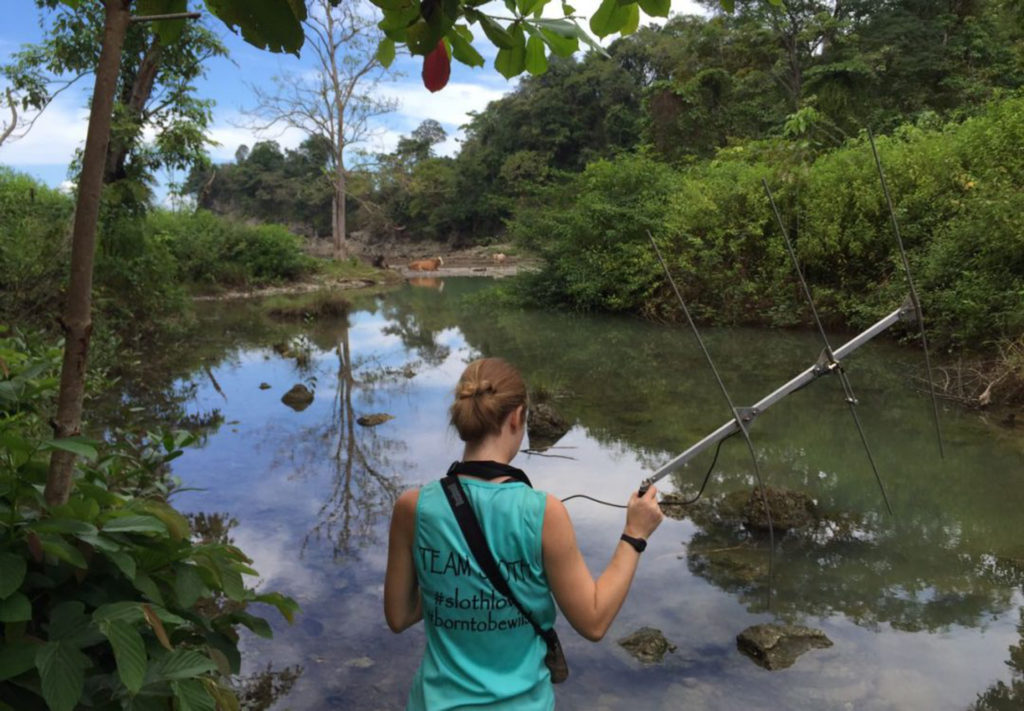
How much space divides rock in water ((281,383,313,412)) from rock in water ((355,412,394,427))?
842 millimetres

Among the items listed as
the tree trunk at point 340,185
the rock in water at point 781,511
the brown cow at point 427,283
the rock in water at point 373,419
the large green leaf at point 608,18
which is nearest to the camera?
the large green leaf at point 608,18

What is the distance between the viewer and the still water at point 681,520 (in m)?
3.37

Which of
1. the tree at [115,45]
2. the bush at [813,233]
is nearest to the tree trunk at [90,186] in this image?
the tree at [115,45]

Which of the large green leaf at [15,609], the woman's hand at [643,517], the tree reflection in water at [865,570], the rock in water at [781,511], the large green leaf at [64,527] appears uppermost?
the large green leaf at [64,527]

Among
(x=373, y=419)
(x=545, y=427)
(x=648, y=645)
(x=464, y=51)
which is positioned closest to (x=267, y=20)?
(x=464, y=51)

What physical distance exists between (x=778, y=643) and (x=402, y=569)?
2.57 m

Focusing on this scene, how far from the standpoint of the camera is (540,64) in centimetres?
175

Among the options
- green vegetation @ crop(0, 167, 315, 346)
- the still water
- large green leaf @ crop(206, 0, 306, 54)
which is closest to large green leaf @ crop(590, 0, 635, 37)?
large green leaf @ crop(206, 0, 306, 54)

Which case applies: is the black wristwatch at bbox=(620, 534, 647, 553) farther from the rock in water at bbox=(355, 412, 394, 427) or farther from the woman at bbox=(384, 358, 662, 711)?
the rock in water at bbox=(355, 412, 394, 427)

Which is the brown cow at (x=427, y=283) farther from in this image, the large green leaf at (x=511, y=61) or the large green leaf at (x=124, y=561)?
the large green leaf at (x=124, y=561)

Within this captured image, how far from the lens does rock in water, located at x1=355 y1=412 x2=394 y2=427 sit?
7.66 metres

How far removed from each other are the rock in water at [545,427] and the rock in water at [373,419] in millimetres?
1522

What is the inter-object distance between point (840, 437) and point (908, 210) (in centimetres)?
641

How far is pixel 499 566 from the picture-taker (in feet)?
4.78
